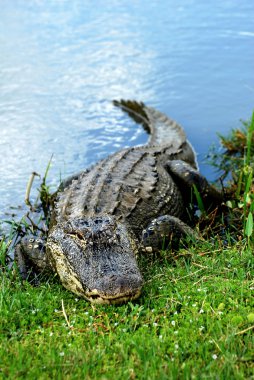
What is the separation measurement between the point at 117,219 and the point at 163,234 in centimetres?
44

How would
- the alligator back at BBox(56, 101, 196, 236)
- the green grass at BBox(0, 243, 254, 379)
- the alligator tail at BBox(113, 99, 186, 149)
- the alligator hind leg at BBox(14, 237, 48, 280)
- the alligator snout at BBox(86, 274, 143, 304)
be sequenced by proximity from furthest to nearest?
the alligator tail at BBox(113, 99, 186, 149) → the alligator back at BBox(56, 101, 196, 236) → the alligator hind leg at BBox(14, 237, 48, 280) → the alligator snout at BBox(86, 274, 143, 304) → the green grass at BBox(0, 243, 254, 379)

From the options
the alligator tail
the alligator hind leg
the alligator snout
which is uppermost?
the alligator snout

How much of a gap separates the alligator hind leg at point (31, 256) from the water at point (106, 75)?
1501 mm

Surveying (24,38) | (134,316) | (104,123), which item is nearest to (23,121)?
(104,123)

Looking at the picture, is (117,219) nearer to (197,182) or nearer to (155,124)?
(197,182)

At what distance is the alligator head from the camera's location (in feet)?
13.0

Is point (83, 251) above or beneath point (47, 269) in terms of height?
above

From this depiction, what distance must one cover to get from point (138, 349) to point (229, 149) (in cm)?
490

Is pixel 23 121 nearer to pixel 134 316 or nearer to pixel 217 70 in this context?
pixel 217 70

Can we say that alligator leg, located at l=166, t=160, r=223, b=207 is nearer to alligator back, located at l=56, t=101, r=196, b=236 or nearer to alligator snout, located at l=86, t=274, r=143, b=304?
alligator back, located at l=56, t=101, r=196, b=236

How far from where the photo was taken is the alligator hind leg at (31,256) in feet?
16.8

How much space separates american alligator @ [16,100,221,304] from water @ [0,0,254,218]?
1086 mm

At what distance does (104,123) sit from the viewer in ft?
29.2

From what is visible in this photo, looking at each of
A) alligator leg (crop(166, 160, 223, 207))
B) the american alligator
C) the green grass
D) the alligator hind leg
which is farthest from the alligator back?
the green grass
